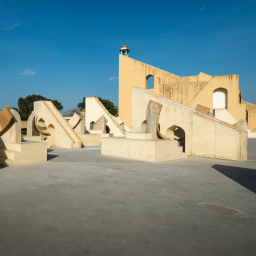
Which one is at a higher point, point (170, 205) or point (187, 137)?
point (187, 137)

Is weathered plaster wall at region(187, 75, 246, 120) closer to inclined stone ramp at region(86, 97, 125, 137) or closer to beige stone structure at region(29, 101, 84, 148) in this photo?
inclined stone ramp at region(86, 97, 125, 137)

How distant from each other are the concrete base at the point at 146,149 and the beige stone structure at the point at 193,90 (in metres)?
14.3

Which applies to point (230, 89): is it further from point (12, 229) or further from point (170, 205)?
point (12, 229)

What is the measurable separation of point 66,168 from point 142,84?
87.7 feet

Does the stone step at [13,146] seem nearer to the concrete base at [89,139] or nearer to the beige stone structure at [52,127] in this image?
the beige stone structure at [52,127]

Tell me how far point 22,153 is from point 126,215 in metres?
5.38

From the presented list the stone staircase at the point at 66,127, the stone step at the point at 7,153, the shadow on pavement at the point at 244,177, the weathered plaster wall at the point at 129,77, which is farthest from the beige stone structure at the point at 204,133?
the weathered plaster wall at the point at 129,77

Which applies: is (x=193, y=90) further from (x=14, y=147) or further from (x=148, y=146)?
(x=14, y=147)

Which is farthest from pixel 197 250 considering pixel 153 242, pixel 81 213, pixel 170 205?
pixel 81 213

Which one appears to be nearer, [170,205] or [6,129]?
[170,205]

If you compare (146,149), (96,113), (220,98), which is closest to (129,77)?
(96,113)

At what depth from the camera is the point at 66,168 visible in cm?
671

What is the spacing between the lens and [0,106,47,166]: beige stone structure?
284 inches

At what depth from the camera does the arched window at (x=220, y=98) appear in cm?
2641
